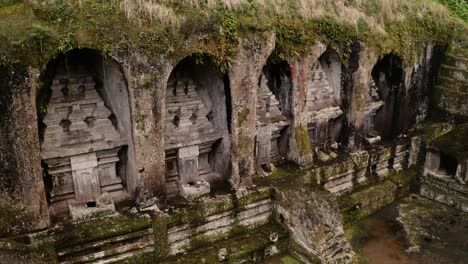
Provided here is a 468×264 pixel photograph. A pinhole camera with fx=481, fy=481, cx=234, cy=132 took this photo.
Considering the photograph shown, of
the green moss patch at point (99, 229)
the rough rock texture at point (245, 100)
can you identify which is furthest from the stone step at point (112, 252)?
the rough rock texture at point (245, 100)

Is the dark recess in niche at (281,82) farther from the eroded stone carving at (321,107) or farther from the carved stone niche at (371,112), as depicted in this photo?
A: the carved stone niche at (371,112)

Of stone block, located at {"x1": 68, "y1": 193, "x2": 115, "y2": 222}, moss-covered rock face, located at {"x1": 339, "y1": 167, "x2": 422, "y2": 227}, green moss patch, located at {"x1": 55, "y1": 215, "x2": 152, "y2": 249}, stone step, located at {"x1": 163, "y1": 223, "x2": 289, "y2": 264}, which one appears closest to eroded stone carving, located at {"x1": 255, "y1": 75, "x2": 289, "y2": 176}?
stone step, located at {"x1": 163, "y1": 223, "x2": 289, "y2": 264}

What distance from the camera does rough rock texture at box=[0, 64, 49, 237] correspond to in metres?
7.04

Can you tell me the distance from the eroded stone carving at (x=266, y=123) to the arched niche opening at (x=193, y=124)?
1010mm

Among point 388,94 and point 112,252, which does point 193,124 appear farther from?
point 388,94

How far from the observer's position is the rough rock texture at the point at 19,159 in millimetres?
7035

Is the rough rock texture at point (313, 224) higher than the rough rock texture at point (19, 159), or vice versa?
the rough rock texture at point (19, 159)

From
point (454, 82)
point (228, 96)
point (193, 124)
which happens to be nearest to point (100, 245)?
point (193, 124)

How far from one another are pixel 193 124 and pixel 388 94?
19.6 feet

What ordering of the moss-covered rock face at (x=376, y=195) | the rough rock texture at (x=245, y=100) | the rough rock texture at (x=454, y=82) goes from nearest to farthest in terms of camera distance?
the rough rock texture at (x=245, y=100), the moss-covered rock face at (x=376, y=195), the rough rock texture at (x=454, y=82)

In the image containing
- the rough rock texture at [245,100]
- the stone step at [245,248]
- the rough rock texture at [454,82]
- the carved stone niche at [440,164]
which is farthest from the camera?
the rough rock texture at [454,82]

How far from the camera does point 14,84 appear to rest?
701 centimetres

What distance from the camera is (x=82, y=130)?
8.59 meters

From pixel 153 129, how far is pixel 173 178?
65.6 inches
